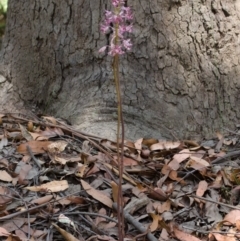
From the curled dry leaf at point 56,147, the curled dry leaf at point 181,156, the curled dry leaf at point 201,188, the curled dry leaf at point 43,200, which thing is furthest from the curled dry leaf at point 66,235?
the curled dry leaf at point 181,156

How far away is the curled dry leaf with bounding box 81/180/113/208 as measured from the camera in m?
2.36

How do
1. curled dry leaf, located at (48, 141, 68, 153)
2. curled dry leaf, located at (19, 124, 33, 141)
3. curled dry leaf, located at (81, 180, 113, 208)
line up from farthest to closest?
curled dry leaf, located at (19, 124, 33, 141) → curled dry leaf, located at (48, 141, 68, 153) → curled dry leaf, located at (81, 180, 113, 208)

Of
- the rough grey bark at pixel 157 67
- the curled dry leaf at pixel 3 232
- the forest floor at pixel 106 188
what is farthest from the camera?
the rough grey bark at pixel 157 67

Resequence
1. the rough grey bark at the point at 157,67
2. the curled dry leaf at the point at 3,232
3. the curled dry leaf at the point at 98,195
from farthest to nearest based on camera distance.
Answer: the rough grey bark at the point at 157,67 < the curled dry leaf at the point at 98,195 < the curled dry leaf at the point at 3,232

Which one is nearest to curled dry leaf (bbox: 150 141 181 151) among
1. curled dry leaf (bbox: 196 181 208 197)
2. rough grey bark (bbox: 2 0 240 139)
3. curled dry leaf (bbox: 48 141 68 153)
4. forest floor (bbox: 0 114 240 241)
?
forest floor (bbox: 0 114 240 241)

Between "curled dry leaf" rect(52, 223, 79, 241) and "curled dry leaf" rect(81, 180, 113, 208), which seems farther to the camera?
"curled dry leaf" rect(81, 180, 113, 208)

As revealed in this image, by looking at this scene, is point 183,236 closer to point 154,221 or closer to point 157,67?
point 154,221

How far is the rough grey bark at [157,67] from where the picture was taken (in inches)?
118

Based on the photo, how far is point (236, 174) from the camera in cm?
264

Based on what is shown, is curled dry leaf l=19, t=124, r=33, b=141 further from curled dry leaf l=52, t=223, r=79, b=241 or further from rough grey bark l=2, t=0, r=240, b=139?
curled dry leaf l=52, t=223, r=79, b=241

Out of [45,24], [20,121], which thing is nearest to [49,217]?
[20,121]

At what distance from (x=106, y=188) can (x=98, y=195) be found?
108 millimetres

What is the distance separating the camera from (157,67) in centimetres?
303

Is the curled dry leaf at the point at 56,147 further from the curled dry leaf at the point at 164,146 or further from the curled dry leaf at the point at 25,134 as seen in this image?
the curled dry leaf at the point at 164,146
